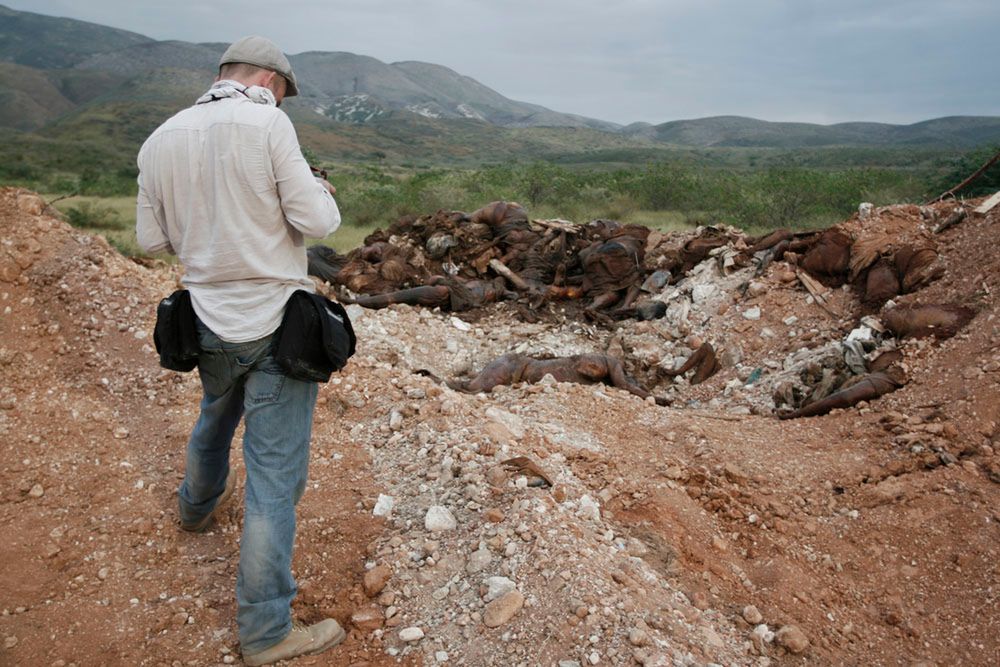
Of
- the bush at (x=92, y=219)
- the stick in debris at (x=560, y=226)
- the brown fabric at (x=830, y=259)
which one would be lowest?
the bush at (x=92, y=219)

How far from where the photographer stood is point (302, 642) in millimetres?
2174

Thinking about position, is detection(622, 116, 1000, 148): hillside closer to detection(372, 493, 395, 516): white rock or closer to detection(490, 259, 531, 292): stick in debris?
detection(490, 259, 531, 292): stick in debris

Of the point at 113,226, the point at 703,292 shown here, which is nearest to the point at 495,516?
the point at 703,292

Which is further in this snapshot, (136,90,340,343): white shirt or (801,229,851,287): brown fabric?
(801,229,851,287): brown fabric

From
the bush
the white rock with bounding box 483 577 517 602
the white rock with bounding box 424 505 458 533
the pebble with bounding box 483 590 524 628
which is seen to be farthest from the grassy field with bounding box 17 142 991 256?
the pebble with bounding box 483 590 524 628

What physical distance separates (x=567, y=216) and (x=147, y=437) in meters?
14.9

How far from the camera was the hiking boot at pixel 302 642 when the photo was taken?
213 centimetres

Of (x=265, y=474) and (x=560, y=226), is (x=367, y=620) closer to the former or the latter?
(x=265, y=474)

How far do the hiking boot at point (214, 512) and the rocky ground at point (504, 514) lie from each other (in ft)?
0.15

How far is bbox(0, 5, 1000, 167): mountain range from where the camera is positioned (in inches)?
2335

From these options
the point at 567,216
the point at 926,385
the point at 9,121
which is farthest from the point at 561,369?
the point at 9,121

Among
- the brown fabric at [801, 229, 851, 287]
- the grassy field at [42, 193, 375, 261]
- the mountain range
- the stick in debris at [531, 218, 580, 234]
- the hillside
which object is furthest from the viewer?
the hillside

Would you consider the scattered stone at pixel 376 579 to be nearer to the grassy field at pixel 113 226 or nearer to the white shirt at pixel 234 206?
the white shirt at pixel 234 206

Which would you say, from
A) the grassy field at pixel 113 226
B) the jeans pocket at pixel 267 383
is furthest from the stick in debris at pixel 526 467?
the grassy field at pixel 113 226
